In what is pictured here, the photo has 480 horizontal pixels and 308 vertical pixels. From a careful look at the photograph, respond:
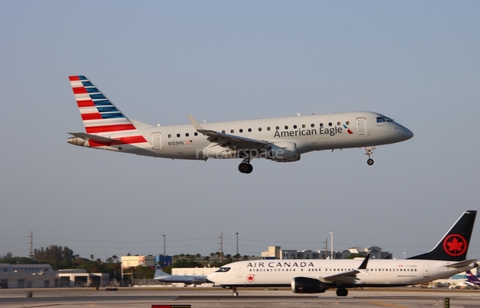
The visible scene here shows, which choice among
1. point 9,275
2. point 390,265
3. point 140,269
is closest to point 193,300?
point 390,265

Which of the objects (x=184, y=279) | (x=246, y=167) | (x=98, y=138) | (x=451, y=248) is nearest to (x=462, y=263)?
(x=451, y=248)

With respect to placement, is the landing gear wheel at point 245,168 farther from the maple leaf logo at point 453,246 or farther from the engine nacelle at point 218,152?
the maple leaf logo at point 453,246

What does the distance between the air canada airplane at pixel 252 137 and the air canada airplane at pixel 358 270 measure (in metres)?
8.87

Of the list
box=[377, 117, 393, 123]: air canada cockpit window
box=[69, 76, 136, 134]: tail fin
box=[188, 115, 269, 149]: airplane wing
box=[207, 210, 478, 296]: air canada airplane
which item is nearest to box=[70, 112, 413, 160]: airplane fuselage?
box=[377, 117, 393, 123]: air canada cockpit window

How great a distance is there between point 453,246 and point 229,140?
21430 millimetres

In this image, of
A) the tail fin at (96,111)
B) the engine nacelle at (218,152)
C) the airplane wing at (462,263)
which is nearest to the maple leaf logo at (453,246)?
the airplane wing at (462,263)

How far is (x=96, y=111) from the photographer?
70438mm

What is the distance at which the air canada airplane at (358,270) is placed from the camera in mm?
63781

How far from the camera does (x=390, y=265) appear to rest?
64.5 metres

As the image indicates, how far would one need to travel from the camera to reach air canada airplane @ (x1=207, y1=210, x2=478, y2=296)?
6378 centimetres

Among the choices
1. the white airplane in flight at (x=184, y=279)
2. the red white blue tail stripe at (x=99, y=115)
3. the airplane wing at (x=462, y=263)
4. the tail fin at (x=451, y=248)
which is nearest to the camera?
the airplane wing at (x=462, y=263)

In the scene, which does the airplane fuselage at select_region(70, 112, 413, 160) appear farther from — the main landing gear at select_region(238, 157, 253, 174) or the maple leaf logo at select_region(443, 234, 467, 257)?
the maple leaf logo at select_region(443, 234, 467, 257)

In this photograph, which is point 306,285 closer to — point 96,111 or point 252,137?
point 252,137

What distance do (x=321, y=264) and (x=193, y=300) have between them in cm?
1176
